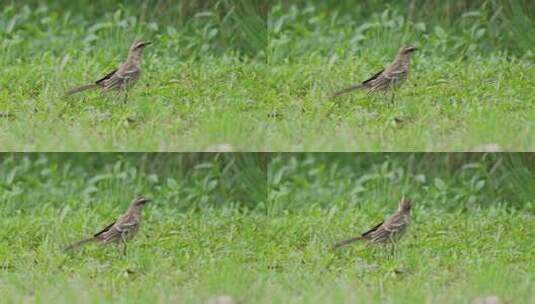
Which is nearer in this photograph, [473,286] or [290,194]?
[473,286]

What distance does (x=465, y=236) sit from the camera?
7074mm

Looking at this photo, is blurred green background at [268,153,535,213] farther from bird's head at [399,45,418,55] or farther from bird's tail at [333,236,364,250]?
bird's head at [399,45,418,55]

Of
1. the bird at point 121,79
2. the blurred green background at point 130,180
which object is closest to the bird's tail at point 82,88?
the bird at point 121,79

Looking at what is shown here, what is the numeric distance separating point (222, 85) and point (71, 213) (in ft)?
3.33

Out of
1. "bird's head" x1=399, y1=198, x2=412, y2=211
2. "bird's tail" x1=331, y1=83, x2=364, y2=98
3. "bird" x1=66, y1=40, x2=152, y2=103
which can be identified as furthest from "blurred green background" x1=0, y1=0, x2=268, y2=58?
"bird's head" x1=399, y1=198, x2=412, y2=211

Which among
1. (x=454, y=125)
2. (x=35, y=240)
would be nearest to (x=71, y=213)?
(x=35, y=240)

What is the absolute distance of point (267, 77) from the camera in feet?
23.3

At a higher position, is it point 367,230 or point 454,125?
point 454,125

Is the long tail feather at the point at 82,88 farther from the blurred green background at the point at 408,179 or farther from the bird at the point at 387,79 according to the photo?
the bird at the point at 387,79

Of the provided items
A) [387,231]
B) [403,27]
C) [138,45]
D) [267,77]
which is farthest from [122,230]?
[403,27]

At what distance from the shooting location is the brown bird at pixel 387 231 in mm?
6859

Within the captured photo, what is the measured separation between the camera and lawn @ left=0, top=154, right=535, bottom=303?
6.66m

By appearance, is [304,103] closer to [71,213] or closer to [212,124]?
[212,124]

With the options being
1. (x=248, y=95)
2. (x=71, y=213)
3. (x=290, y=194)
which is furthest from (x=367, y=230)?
(x=71, y=213)
